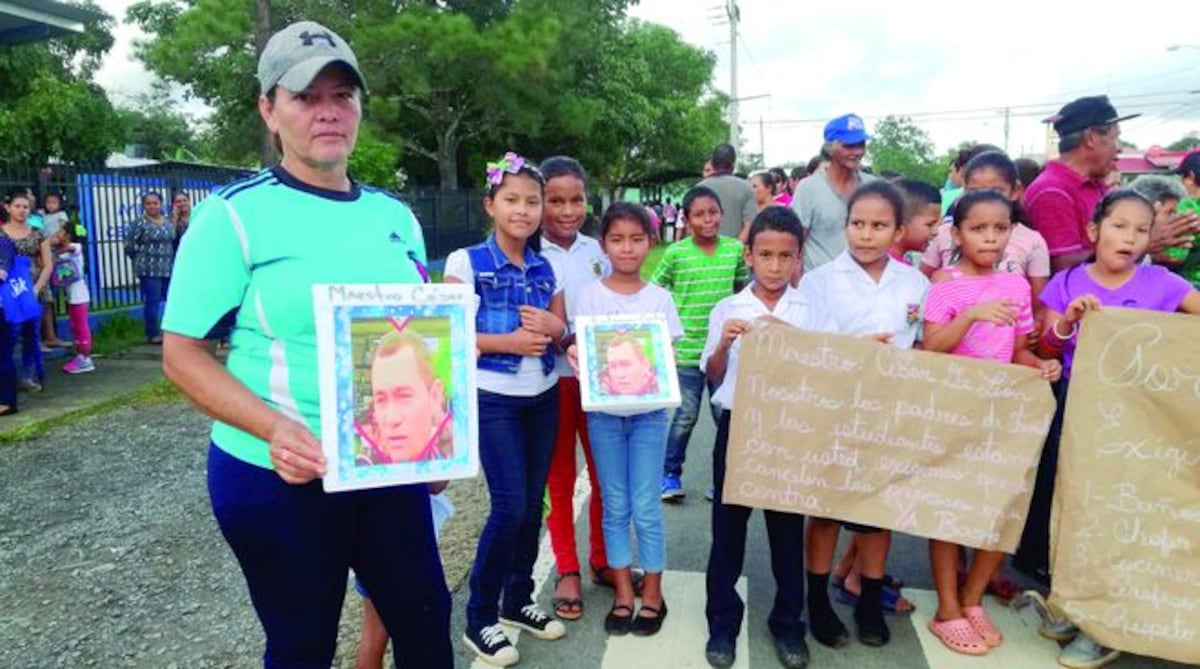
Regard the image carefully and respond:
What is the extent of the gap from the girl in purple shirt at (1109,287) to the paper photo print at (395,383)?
2.38m

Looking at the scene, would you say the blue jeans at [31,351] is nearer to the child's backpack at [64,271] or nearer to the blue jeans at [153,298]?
the child's backpack at [64,271]

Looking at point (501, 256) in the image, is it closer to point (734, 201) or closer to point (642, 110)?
point (734, 201)

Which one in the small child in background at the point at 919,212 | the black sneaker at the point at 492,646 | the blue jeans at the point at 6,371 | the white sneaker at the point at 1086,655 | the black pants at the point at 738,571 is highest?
the small child in background at the point at 919,212

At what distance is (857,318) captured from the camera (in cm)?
344

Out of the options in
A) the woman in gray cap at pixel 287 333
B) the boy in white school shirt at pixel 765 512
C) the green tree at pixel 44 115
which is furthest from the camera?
the green tree at pixel 44 115

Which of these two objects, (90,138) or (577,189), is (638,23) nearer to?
(90,138)

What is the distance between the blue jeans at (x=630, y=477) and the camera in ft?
11.4

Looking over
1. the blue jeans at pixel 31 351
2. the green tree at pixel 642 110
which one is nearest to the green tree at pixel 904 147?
the green tree at pixel 642 110

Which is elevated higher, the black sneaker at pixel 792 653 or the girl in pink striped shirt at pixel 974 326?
the girl in pink striped shirt at pixel 974 326

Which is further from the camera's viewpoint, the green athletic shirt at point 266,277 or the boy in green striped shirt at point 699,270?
the boy in green striped shirt at point 699,270

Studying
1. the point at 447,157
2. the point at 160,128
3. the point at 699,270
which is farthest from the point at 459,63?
the point at 160,128

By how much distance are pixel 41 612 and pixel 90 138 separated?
18.9m

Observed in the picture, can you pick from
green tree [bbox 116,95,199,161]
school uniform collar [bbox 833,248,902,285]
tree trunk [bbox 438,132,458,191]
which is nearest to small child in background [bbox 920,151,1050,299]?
school uniform collar [bbox 833,248,902,285]

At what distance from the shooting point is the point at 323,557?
2.06 meters
